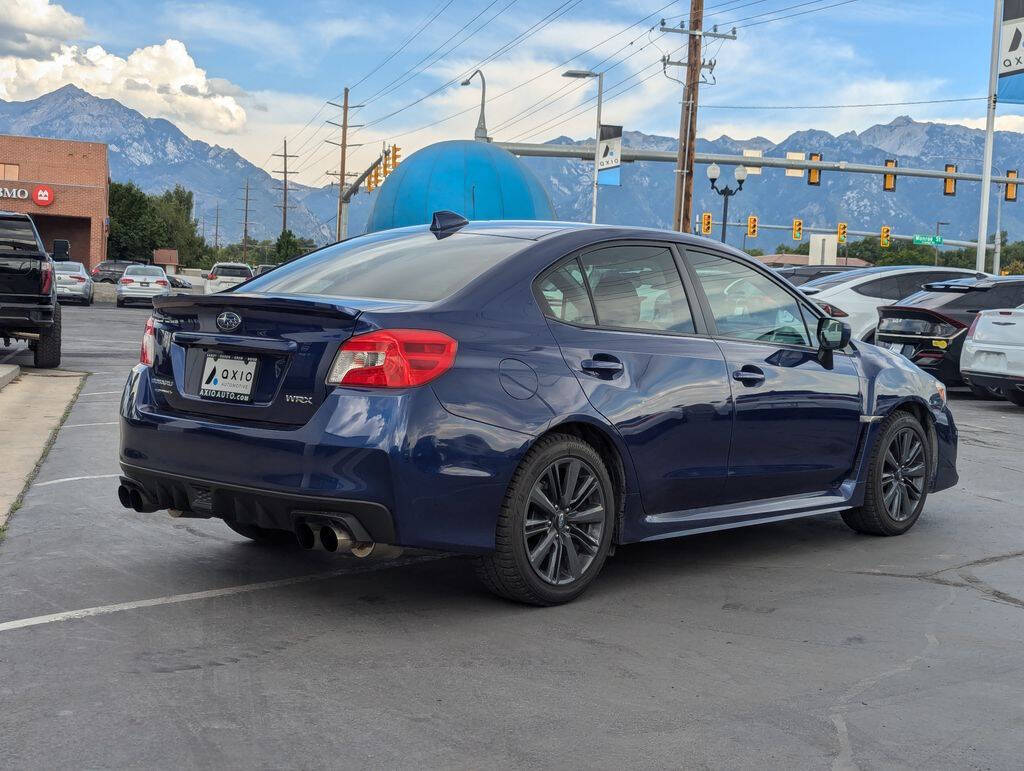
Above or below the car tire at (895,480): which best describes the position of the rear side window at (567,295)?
above

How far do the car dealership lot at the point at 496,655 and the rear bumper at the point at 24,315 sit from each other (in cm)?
884

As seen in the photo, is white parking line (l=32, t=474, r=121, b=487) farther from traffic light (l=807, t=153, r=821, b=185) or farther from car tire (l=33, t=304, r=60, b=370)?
traffic light (l=807, t=153, r=821, b=185)

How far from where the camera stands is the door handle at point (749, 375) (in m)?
5.80

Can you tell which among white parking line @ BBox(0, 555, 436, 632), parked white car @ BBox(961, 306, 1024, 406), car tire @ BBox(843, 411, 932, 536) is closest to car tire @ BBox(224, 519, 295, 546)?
white parking line @ BBox(0, 555, 436, 632)

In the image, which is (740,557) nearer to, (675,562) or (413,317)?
(675,562)

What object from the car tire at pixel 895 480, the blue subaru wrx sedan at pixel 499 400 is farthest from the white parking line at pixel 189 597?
the car tire at pixel 895 480

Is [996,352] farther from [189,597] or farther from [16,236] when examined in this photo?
[16,236]

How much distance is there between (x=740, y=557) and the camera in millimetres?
6281

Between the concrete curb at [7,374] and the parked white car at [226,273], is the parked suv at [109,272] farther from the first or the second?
the concrete curb at [7,374]

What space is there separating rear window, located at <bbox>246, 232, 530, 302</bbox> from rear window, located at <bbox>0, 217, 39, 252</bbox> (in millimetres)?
10228

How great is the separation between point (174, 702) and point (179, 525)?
2889 mm

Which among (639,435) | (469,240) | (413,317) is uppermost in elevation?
(469,240)

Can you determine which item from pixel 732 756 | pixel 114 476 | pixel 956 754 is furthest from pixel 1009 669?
pixel 114 476

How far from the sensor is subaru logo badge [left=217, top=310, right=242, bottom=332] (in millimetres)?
4922
